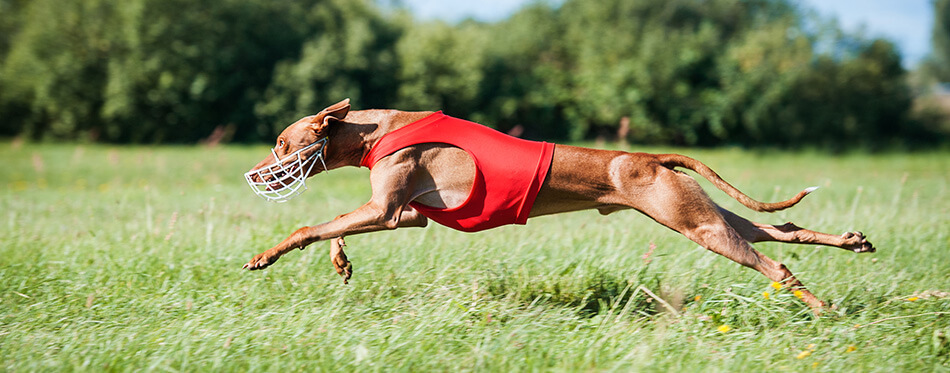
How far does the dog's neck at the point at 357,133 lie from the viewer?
4.51 m

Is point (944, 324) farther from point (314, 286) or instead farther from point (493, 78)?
point (493, 78)

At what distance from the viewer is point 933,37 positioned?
219ft

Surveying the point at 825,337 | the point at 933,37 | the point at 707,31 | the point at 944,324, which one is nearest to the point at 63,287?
the point at 825,337

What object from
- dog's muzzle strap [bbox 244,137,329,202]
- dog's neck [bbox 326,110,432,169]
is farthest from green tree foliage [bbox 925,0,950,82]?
dog's muzzle strap [bbox 244,137,329,202]

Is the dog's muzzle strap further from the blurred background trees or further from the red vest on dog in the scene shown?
the blurred background trees

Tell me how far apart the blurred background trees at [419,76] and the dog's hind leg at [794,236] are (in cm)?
2242

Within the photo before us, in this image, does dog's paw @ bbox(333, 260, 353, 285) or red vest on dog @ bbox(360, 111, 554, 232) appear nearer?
red vest on dog @ bbox(360, 111, 554, 232)

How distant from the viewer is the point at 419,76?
27891 millimetres

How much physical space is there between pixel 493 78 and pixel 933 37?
190 ft

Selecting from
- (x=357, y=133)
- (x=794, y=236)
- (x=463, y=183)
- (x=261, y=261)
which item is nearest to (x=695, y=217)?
(x=794, y=236)

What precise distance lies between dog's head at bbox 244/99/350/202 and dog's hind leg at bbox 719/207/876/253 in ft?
8.71

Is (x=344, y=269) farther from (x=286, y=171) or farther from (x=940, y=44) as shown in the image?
(x=940, y=44)

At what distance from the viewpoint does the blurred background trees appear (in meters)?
25.3

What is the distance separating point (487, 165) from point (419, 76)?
78.8ft
